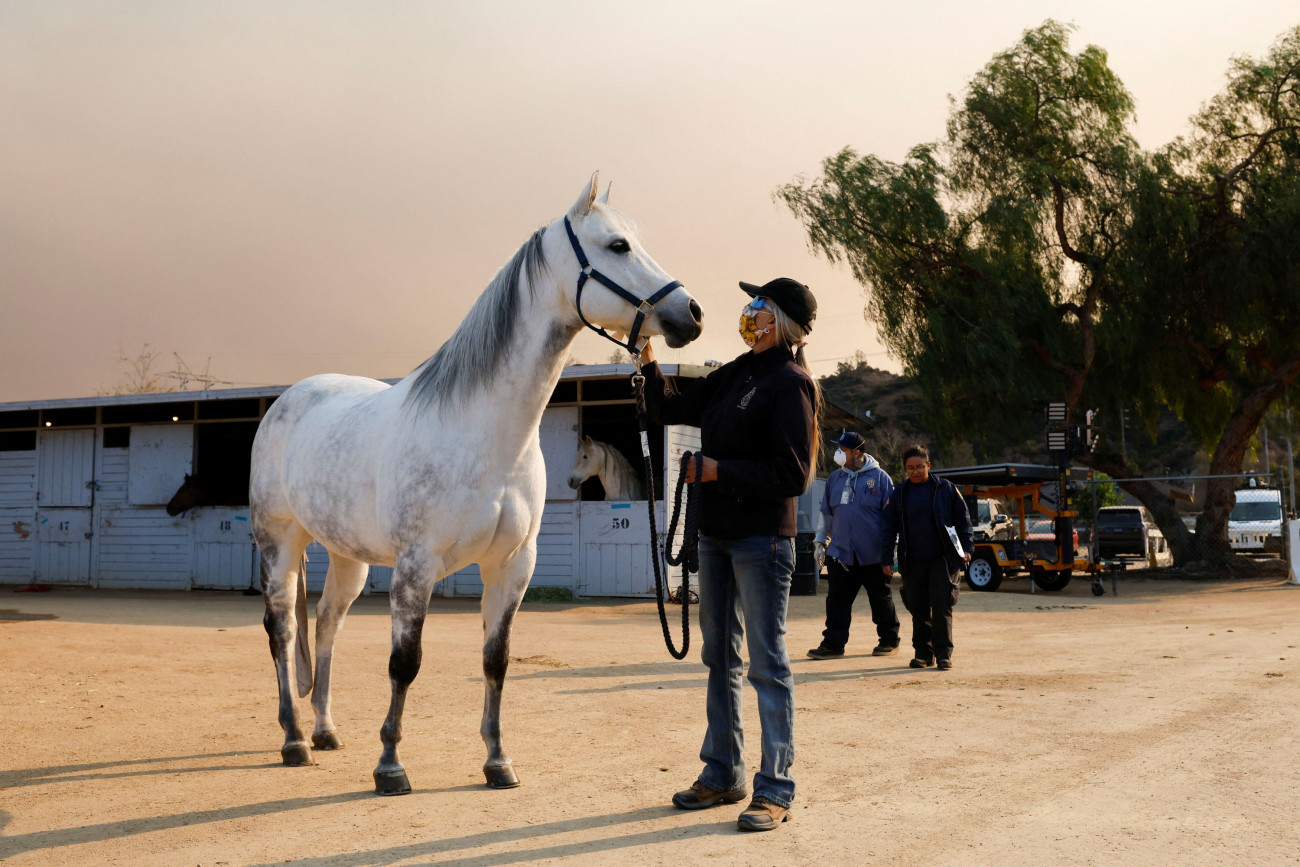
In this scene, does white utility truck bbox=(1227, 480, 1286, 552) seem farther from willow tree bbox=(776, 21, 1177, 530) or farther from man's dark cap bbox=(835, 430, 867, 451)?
man's dark cap bbox=(835, 430, 867, 451)

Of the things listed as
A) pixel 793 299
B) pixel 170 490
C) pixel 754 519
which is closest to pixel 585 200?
pixel 793 299

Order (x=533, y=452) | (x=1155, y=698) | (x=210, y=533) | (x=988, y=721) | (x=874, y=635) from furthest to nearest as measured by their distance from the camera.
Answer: (x=210, y=533)
(x=874, y=635)
(x=1155, y=698)
(x=988, y=721)
(x=533, y=452)

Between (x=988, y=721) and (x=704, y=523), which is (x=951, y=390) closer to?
(x=988, y=721)

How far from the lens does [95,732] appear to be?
195 inches

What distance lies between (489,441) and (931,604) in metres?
4.96

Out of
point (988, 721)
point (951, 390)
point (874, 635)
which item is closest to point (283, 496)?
point (988, 721)

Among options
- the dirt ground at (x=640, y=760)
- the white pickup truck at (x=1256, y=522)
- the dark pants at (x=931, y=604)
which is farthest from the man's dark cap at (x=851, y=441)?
the white pickup truck at (x=1256, y=522)

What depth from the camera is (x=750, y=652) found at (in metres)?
3.47

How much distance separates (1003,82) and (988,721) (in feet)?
61.5

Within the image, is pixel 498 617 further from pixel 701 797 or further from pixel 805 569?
pixel 805 569

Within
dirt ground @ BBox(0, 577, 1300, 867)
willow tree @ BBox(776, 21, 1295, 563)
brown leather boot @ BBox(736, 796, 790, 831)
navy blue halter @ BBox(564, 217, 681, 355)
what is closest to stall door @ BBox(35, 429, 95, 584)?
dirt ground @ BBox(0, 577, 1300, 867)

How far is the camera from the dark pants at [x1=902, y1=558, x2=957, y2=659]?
752 centimetres

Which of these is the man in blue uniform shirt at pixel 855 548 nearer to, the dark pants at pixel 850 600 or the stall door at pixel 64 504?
the dark pants at pixel 850 600

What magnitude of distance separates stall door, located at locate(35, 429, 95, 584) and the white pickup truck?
22.4 meters
